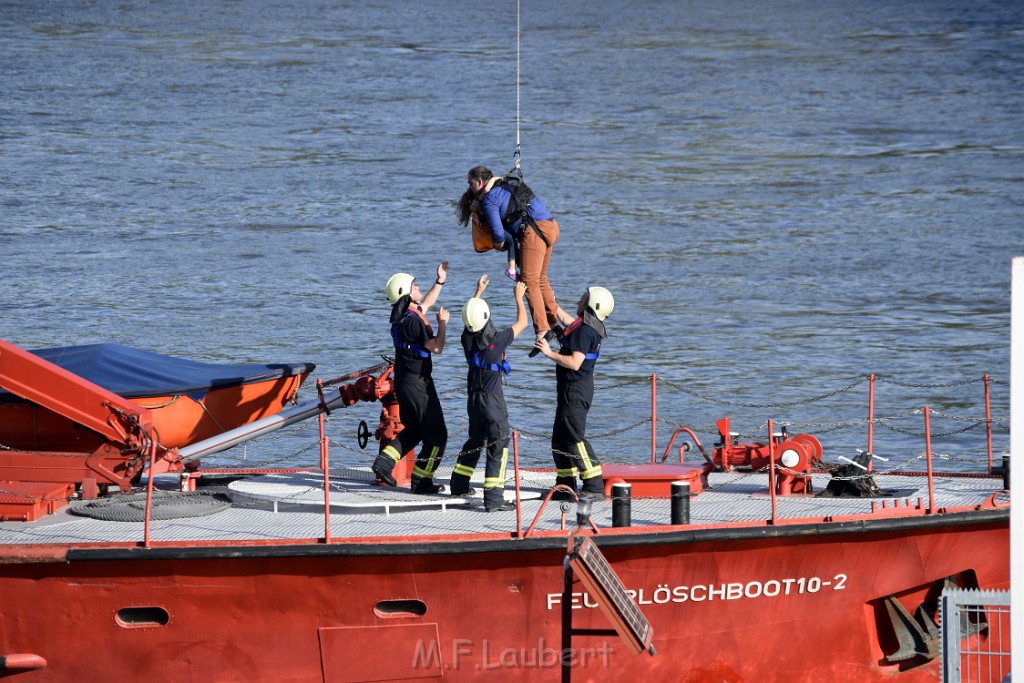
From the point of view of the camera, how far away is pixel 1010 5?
51.0 meters

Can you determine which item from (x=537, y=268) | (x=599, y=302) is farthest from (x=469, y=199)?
(x=599, y=302)

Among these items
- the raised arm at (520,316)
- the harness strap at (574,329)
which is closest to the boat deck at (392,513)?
the harness strap at (574,329)

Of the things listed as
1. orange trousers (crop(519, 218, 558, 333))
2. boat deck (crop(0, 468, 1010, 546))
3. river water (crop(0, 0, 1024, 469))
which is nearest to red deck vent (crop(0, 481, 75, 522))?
boat deck (crop(0, 468, 1010, 546))

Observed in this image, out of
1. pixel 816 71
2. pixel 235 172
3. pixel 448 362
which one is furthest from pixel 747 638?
pixel 816 71

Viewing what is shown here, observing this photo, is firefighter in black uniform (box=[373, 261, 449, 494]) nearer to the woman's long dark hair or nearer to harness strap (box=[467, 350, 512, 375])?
harness strap (box=[467, 350, 512, 375])

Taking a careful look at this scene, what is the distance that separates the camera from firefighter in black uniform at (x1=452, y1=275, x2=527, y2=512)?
485 inches

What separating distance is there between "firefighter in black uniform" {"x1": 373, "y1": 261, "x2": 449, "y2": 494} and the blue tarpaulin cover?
2.11 metres

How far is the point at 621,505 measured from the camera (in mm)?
12031

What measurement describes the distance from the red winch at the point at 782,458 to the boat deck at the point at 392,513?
21 centimetres

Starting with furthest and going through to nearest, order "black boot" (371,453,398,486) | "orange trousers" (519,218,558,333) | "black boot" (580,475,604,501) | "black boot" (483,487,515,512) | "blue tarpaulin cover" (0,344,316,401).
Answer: "blue tarpaulin cover" (0,344,316,401) < "orange trousers" (519,218,558,333) < "black boot" (371,453,398,486) < "black boot" (580,475,604,501) < "black boot" (483,487,515,512)

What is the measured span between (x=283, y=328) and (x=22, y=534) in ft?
48.1

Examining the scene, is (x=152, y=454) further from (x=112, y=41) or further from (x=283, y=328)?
(x=112, y=41)

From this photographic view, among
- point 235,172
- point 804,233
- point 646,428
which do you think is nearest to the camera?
point 646,428

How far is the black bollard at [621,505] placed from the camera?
39.5 ft
